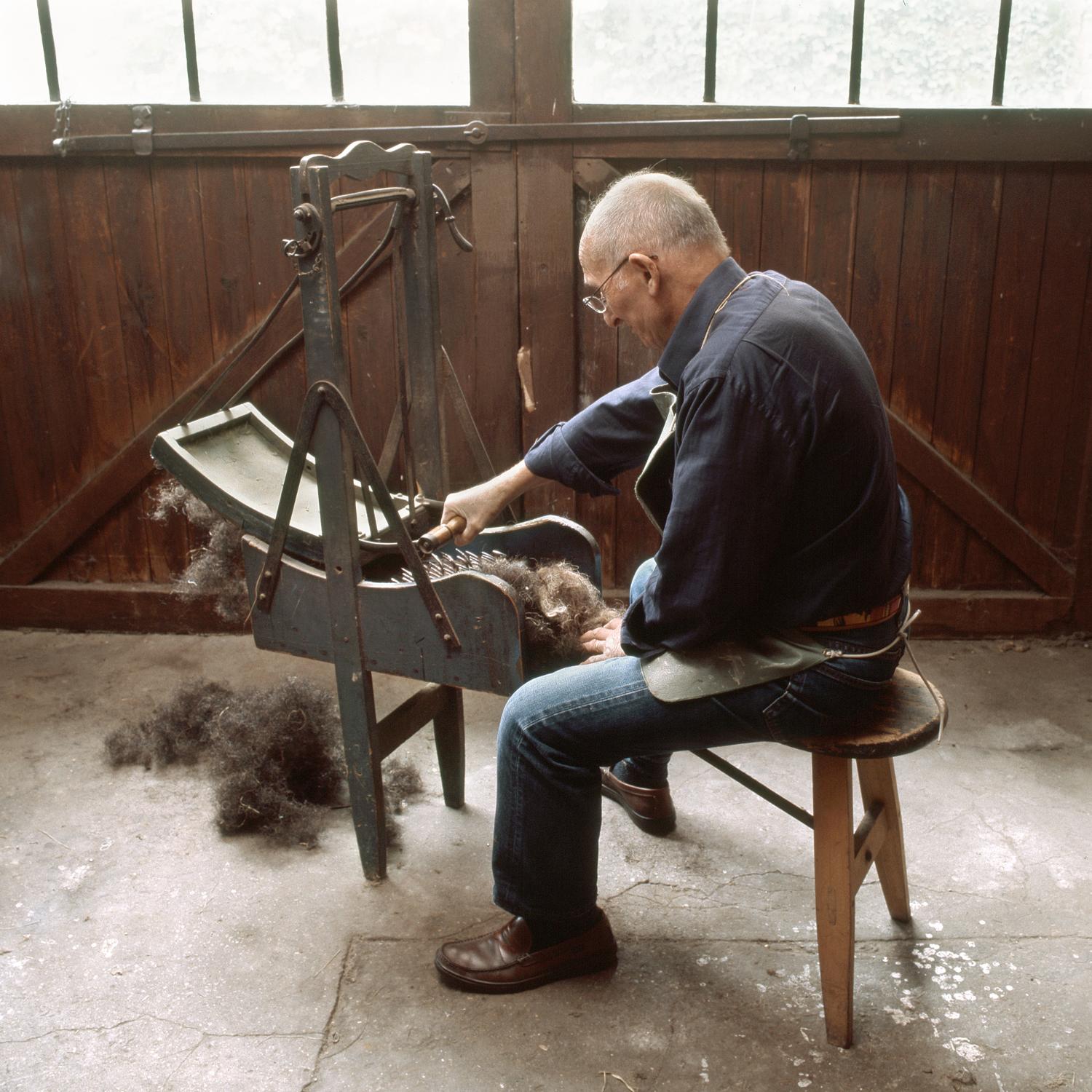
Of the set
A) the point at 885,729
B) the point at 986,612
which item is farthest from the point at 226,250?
the point at 986,612

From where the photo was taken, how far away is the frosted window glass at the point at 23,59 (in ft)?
12.7

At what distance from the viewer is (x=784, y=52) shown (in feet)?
12.4

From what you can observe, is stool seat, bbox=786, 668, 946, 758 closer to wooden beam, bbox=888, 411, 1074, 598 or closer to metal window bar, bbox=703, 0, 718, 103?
wooden beam, bbox=888, 411, 1074, 598

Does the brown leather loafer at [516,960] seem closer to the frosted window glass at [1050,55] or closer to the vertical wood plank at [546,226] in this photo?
the vertical wood plank at [546,226]

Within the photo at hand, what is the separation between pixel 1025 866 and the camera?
9.14 feet

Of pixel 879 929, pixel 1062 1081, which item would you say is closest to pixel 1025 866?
pixel 879 929

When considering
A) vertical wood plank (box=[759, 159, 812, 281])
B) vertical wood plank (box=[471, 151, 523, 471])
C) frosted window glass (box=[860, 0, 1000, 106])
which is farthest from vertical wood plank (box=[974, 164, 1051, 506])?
vertical wood plank (box=[471, 151, 523, 471])

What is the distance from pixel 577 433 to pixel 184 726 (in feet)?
5.49

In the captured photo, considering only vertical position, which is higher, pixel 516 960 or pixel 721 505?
pixel 721 505

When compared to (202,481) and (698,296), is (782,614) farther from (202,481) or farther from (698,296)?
(202,481)

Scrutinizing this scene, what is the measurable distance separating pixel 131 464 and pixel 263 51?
5.29 feet

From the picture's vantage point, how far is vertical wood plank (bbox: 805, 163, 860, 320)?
3781 mm

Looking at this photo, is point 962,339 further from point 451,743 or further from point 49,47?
point 49,47

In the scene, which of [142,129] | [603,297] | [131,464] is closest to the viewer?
[603,297]
